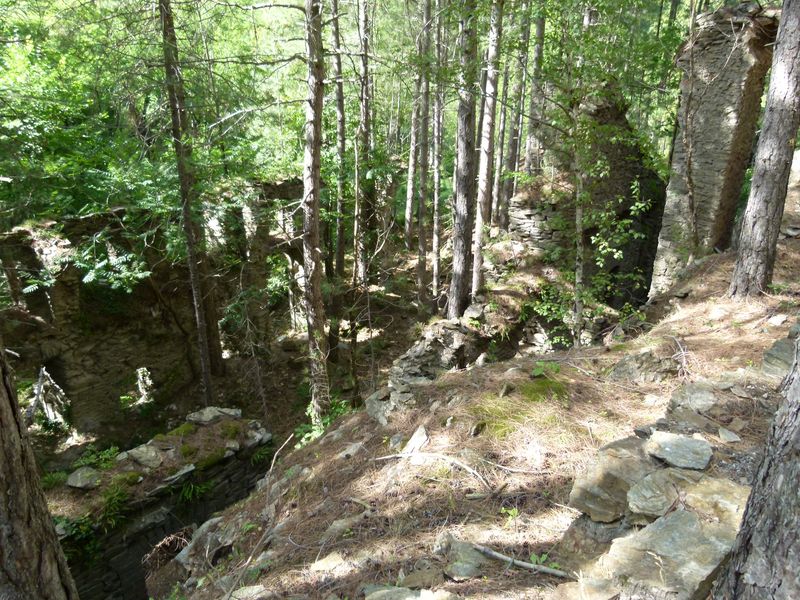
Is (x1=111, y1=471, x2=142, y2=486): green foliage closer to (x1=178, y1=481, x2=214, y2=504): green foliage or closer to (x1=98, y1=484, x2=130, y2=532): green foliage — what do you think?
(x1=98, y1=484, x2=130, y2=532): green foliage

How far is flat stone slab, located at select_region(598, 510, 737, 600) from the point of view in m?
1.64

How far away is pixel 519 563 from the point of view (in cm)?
220

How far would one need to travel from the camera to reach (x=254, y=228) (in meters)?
11.3

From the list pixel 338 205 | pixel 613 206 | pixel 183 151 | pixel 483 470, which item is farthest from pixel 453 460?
pixel 613 206

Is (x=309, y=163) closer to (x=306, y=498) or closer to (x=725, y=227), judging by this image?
(x=306, y=498)

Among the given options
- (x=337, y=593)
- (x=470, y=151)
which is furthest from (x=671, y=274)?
(x=337, y=593)

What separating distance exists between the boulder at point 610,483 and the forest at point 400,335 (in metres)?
0.01

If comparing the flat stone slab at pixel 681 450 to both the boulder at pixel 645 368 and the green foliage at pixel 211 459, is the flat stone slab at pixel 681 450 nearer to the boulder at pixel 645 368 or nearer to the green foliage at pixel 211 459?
the boulder at pixel 645 368

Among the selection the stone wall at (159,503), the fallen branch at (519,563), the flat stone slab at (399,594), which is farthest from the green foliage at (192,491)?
the fallen branch at (519,563)

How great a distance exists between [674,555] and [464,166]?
25.5 feet

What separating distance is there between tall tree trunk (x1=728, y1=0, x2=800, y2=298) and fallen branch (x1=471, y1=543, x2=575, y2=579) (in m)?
4.76

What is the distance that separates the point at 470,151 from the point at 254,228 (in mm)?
5675

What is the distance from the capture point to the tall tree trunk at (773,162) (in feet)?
15.3

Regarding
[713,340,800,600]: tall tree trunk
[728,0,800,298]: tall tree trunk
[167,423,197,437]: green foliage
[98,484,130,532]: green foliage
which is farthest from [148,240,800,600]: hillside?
[167,423,197,437]: green foliage
